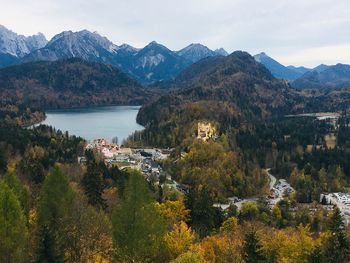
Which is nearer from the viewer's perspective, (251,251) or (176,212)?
(251,251)

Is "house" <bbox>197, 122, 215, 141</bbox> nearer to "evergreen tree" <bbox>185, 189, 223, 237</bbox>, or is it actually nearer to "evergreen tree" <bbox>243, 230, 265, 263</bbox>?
"evergreen tree" <bbox>185, 189, 223, 237</bbox>

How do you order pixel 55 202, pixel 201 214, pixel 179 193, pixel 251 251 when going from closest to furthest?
pixel 251 251 < pixel 55 202 < pixel 201 214 < pixel 179 193

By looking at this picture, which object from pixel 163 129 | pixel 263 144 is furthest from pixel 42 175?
pixel 163 129

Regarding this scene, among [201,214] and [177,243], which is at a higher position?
[177,243]

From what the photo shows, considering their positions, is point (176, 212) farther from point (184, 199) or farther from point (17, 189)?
point (17, 189)

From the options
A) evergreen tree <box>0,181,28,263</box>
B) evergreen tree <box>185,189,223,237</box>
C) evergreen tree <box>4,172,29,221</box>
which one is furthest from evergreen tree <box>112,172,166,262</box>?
evergreen tree <box>185,189,223,237</box>

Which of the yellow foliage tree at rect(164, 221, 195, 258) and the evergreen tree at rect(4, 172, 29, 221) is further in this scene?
the evergreen tree at rect(4, 172, 29, 221)

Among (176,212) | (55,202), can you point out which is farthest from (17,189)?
(176,212)
